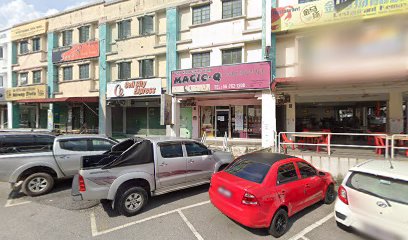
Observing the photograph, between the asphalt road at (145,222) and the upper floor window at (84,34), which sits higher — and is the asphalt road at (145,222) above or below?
below

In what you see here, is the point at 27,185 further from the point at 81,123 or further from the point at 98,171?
the point at 81,123

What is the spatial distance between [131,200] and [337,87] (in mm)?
10497

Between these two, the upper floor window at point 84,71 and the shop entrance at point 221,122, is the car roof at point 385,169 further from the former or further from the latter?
Result: the upper floor window at point 84,71

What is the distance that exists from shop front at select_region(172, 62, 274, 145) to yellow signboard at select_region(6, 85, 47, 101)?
13720 mm

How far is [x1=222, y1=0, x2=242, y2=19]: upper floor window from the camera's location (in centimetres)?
1289

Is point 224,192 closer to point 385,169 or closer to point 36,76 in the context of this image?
point 385,169

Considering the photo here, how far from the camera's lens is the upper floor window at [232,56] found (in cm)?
1289

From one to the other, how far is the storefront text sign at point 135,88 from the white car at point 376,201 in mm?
12461

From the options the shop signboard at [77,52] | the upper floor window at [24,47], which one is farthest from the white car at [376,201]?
the upper floor window at [24,47]

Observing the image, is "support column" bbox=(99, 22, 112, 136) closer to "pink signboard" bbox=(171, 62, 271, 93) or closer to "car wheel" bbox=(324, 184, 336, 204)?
"pink signboard" bbox=(171, 62, 271, 93)

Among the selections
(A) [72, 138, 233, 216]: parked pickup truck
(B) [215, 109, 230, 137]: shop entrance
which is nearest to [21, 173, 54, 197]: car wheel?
(A) [72, 138, 233, 216]: parked pickup truck

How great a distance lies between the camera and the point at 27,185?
640cm

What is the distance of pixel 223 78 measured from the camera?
41.0ft

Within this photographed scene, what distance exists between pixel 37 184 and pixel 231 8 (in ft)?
42.7
